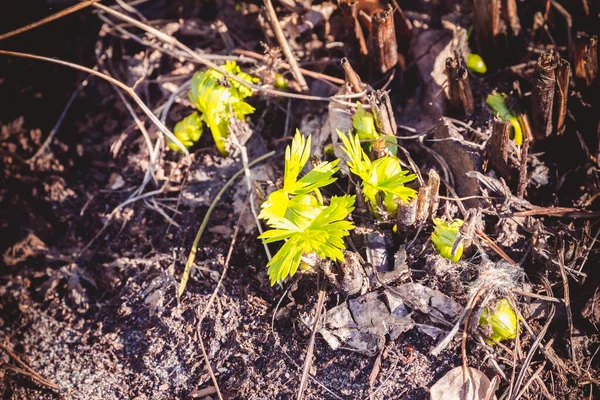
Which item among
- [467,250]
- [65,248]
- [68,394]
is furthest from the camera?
[65,248]

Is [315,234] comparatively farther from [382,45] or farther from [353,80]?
[382,45]

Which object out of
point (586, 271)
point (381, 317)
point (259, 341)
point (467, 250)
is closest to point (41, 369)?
point (259, 341)

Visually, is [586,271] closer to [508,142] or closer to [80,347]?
[508,142]

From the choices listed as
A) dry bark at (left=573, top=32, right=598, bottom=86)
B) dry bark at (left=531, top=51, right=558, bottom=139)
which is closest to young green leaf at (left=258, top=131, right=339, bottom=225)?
dry bark at (left=531, top=51, right=558, bottom=139)

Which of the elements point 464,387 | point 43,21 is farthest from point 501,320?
point 43,21

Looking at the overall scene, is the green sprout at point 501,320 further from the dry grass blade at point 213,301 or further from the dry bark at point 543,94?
the dry grass blade at point 213,301

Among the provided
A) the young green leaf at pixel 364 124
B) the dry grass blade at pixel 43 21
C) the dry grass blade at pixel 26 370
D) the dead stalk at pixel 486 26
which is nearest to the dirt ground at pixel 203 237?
the dry grass blade at pixel 26 370
